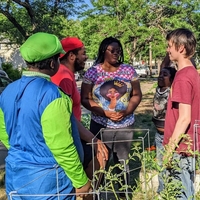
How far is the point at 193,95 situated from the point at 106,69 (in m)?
1.21

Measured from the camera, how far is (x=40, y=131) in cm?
175

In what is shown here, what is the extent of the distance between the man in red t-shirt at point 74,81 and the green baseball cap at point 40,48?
1.88 ft

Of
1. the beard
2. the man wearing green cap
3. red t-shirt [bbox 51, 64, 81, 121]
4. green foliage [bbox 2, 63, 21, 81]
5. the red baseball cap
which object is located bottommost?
the man wearing green cap

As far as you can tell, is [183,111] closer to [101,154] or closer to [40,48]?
[101,154]

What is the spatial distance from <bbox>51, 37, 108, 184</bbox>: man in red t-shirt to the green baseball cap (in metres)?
0.57

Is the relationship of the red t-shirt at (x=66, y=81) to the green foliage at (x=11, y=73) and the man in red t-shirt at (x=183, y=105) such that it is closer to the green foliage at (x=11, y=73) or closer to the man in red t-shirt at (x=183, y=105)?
the man in red t-shirt at (x=183, y=105)

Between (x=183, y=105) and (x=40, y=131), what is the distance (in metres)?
0.95

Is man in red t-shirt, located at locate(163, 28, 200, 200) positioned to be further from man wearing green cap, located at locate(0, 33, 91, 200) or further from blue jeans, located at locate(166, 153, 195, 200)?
man wearing green cap, located at locate(0, 33, 91, 200)

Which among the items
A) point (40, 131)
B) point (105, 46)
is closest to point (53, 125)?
point (40, 131)

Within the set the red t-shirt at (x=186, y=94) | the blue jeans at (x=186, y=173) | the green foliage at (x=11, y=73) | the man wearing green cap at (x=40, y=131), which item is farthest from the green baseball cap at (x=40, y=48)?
the green foliage at (x=11, y=73)

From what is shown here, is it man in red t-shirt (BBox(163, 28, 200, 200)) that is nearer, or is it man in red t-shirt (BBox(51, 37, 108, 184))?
man in red t-shirt (BBox(163, 28, 200, 200))

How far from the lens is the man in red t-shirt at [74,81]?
2436mm

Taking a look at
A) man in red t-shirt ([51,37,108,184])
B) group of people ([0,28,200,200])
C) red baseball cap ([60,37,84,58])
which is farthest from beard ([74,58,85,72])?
group of people ([0,28,200,200])

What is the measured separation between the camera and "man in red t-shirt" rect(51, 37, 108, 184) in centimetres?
244
